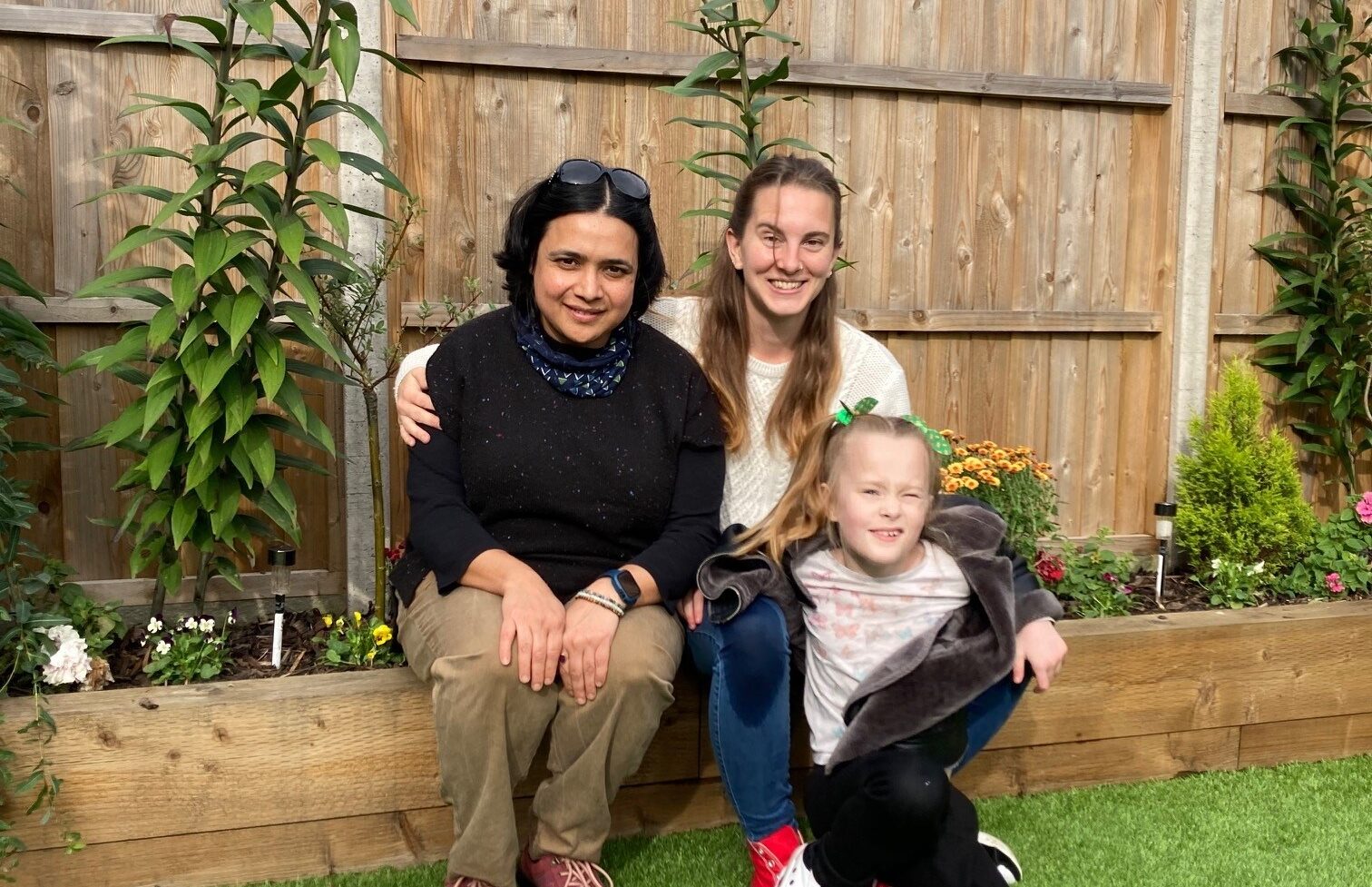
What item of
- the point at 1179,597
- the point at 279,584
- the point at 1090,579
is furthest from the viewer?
the point at 1179,597

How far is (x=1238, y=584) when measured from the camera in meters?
3.04

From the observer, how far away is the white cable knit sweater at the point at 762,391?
2.33 metres

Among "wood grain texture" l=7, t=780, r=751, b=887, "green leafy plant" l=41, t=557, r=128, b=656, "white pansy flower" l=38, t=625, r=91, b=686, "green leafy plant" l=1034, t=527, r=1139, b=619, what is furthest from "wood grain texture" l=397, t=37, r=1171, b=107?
"wood grain texture" l=7, t=780, r=751, b=887

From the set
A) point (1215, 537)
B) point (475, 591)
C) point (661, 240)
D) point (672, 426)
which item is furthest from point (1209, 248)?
point (475, 591)

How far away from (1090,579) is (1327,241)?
1.41 metres

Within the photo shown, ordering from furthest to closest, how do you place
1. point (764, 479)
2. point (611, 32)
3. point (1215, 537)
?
point (1215, 537)
point (611, 32)
point (764, 479)

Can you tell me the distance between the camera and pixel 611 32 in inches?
118

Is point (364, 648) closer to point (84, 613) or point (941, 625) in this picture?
point (84, 613)

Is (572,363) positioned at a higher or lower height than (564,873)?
higher

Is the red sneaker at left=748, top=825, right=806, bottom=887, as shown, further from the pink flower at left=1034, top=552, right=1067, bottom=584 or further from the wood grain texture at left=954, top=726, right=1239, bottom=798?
the pink flower at left=1034, top=552, right=1067, bottom=584

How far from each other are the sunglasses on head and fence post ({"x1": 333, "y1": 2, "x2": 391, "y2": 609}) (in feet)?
2.87

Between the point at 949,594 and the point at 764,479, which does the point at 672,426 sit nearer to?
the point at 764,479

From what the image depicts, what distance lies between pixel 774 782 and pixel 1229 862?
0.97m

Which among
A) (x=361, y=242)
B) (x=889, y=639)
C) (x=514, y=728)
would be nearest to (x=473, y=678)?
(x=514, y=728)
